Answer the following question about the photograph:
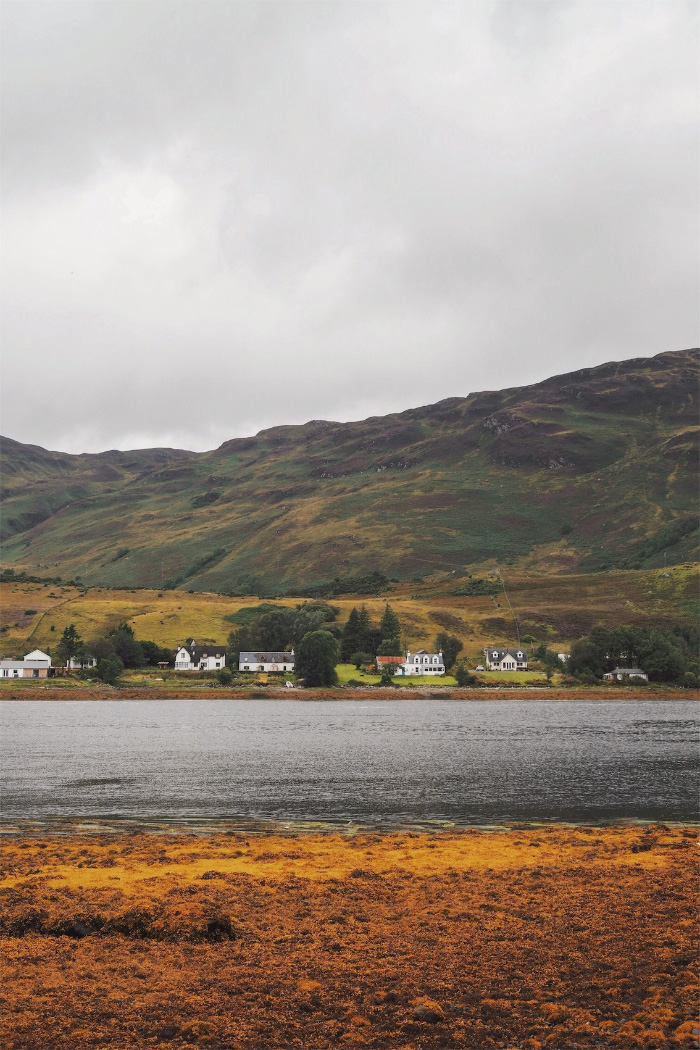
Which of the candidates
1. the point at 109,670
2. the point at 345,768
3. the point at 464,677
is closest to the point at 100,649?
the point at 109,670

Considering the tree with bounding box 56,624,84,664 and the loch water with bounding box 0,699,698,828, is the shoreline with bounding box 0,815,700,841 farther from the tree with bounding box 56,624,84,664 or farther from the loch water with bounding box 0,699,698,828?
the tree with bounding box 56,624,84,664

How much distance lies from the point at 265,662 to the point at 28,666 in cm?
4184

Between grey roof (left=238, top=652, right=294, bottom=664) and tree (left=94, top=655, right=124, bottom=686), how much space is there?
2648 centimetres

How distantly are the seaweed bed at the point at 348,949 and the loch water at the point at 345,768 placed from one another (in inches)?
417

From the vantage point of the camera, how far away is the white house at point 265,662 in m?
156

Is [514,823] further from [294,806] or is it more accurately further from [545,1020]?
[545,1020]

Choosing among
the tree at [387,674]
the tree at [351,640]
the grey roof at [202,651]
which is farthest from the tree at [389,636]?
the grey roof at [202,651]

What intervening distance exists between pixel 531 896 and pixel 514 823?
45.5ft

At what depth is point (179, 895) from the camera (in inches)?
727

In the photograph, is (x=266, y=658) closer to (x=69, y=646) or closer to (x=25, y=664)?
(x=69, y=646)

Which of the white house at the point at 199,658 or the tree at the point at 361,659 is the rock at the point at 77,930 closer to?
the white house at the point at 199,658

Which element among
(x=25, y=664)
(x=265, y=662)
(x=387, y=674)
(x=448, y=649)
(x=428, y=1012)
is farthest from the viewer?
(x=448, y=649)

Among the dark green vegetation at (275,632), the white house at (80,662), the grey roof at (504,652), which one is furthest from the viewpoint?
the dark green vegetation at (275,632)

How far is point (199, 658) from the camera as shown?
15588cm
